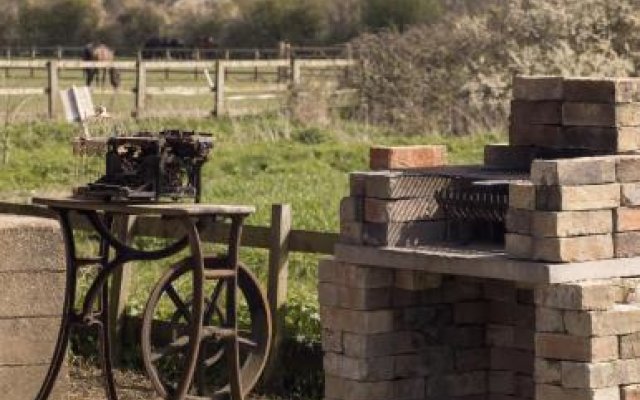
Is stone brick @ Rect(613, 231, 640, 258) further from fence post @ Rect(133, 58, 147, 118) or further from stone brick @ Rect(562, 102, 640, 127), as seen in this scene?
fence post @ Rect(133, 58, 147, 118)

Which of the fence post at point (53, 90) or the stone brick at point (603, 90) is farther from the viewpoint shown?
the fence post at point (53, 90)

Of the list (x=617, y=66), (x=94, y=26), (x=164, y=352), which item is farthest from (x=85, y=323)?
(x=94, y=26)

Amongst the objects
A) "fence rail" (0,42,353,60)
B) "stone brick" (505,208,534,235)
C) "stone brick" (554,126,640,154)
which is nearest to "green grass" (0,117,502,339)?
"stone brick" (554,126,640,154)

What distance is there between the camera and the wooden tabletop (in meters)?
7.57

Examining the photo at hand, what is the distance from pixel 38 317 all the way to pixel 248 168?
11694 mm

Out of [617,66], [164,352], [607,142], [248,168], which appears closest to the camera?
[607,142]

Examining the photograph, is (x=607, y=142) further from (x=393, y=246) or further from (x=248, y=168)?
(x=248, y=168)

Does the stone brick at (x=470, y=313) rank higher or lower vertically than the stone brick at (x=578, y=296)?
lower

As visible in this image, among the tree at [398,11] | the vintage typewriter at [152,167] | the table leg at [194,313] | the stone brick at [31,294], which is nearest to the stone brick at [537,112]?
the vintage typewriter at [152,167]

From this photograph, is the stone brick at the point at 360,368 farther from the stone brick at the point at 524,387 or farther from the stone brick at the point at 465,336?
the stone brick at the point at 524,387

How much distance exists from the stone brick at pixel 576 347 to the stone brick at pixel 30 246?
3527 millimetres

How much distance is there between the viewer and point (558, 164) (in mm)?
6867

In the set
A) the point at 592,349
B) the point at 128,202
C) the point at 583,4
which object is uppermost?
the point at 583,4

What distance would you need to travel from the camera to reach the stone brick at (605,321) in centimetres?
678
